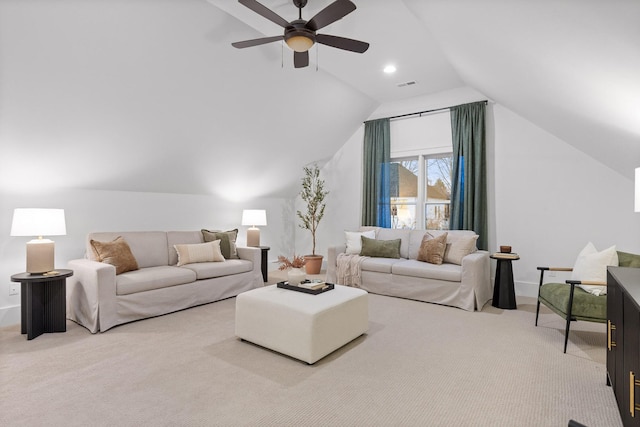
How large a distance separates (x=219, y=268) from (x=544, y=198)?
4.41 metres

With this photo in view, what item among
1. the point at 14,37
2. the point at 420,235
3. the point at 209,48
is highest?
the point at 209,48

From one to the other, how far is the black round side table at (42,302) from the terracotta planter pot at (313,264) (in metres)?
3.64

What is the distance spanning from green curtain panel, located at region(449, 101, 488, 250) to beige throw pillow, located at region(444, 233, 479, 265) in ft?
1.79

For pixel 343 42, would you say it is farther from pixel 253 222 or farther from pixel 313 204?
pixel 313 204

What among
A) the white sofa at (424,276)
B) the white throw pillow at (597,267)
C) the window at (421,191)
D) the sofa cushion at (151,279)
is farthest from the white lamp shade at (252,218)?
the white throw pillow at (597,267)

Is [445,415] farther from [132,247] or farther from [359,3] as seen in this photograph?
[132,247]

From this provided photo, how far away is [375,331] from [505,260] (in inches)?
77.3

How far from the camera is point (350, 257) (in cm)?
512

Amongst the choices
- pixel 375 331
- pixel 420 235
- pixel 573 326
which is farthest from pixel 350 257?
pixel 573 326

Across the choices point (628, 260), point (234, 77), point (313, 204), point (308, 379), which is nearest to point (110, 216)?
point (234, 77)

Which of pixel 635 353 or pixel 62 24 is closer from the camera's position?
pixel 635 353

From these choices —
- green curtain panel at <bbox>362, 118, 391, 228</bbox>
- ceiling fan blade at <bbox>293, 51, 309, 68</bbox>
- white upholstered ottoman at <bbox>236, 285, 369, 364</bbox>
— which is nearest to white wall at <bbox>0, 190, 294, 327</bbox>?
green curtain panel at <bbox>362, 118, 391, 228</bbox>

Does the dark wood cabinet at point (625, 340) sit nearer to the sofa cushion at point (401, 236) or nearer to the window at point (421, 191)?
the sofa cushion at point (401, 236)

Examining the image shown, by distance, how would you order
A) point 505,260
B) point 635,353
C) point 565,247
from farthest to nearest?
point 565,247, point 505,260, point 635,353
